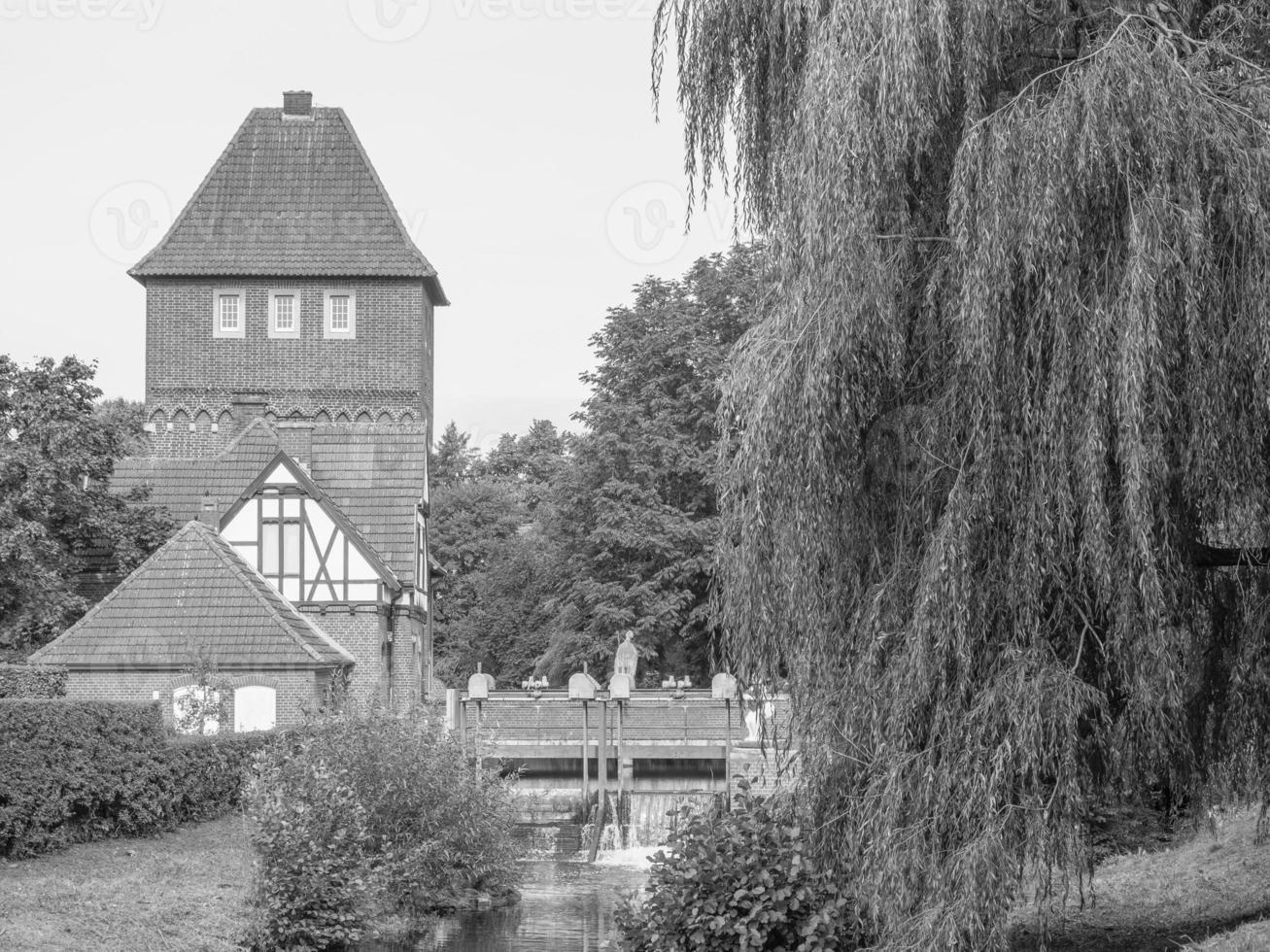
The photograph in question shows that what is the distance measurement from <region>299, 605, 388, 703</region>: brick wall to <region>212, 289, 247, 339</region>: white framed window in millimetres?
10511

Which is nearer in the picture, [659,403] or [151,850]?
[151,850]

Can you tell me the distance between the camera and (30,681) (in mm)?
22766

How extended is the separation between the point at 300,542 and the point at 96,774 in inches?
611

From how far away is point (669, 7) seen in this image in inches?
444

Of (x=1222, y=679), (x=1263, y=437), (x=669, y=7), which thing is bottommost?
(x=1222, y=679)

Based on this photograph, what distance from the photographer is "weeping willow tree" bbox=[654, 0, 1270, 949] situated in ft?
28.8

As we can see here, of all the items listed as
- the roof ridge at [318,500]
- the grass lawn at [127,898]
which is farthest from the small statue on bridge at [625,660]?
the grass lawn at [127,898]

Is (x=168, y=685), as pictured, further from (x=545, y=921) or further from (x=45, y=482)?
(x=545, y=921)

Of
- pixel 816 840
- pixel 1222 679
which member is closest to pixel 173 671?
pixel 816 840

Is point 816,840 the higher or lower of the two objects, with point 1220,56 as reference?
lower

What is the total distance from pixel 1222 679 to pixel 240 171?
35.1 m

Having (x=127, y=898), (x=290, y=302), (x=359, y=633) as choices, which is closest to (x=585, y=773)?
(x=359, y=633)

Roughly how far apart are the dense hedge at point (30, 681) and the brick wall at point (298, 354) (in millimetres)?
15615

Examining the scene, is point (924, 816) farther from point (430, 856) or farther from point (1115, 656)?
point (430, 856)
